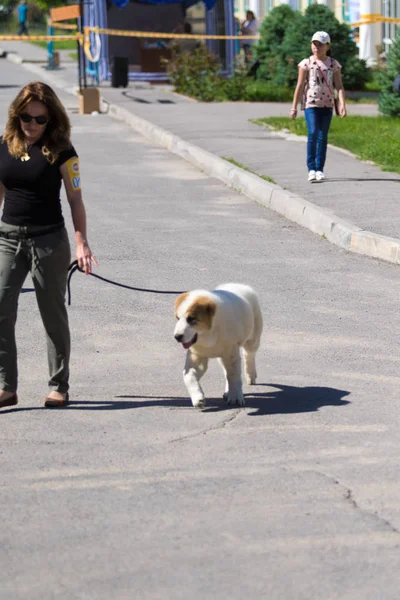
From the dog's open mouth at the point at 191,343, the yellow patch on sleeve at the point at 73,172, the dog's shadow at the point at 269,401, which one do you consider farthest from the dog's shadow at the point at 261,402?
the yellow patch on sleeve at the point at 73,172

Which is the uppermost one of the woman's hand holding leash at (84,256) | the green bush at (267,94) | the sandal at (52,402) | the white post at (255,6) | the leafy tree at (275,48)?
the white post at (255,6)

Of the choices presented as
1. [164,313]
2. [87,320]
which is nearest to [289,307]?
[164,313]

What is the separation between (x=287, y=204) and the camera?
13531 millimetres

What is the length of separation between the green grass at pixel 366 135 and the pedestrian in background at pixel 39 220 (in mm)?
9641

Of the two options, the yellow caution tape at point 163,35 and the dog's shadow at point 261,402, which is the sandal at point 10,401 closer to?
the dog's shadow at point 261,402

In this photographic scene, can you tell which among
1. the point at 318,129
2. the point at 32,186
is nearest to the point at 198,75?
the point at 318,129

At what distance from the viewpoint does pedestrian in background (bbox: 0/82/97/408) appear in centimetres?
646

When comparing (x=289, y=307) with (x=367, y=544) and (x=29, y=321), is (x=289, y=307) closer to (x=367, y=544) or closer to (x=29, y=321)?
(x=29, y=321)

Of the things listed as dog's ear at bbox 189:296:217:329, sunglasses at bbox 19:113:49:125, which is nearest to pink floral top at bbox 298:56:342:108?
sunglasses at bbox 19:113:49:125

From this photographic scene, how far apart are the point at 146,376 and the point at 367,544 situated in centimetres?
293

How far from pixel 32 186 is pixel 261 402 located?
69.0 inches

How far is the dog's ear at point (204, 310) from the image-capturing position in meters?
6.26

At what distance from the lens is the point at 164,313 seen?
9.06 metres

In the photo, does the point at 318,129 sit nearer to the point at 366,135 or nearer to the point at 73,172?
the point at 366,135
